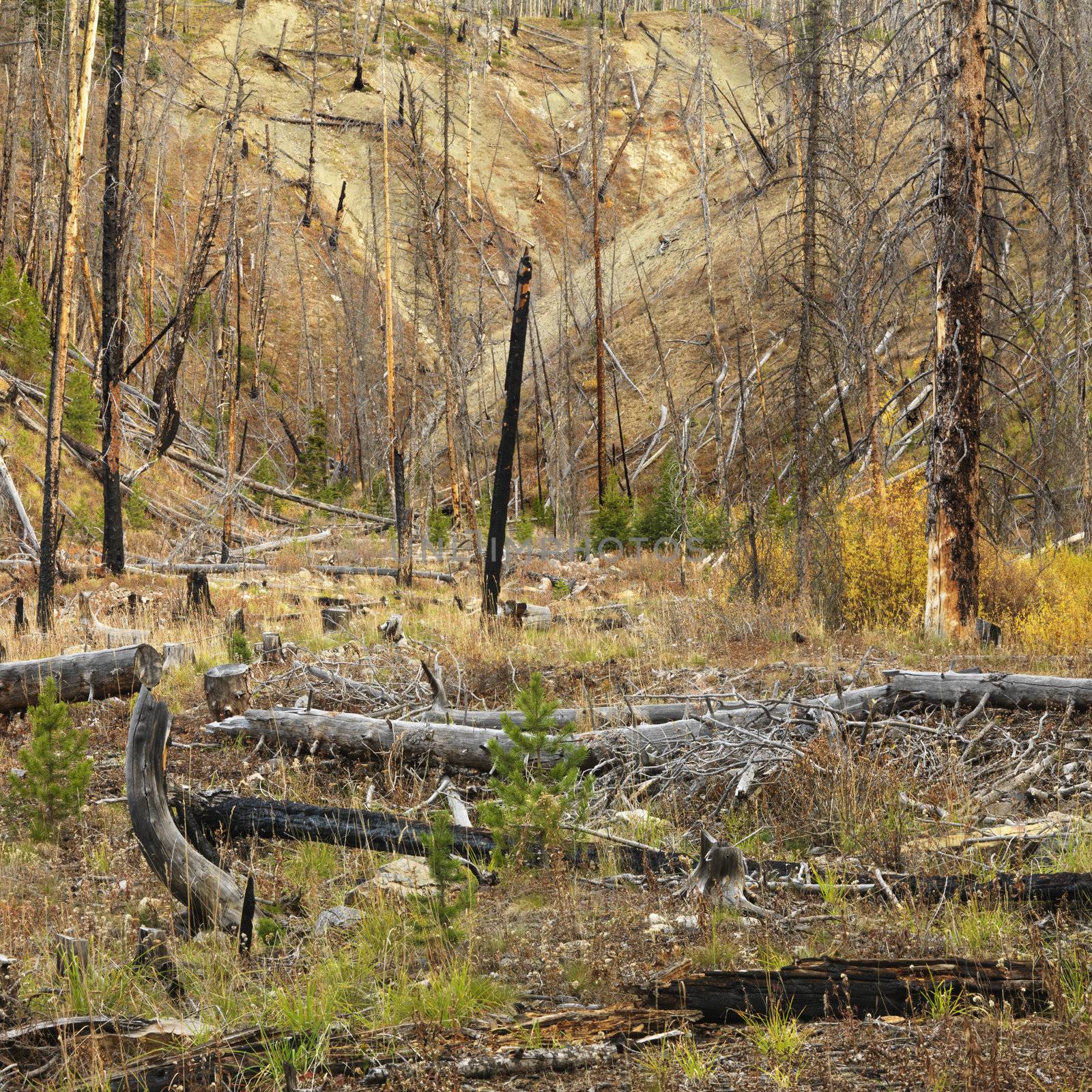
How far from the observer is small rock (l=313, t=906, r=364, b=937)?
13.5 ft

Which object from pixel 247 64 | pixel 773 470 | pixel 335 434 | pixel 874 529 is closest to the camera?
pixel 874 529

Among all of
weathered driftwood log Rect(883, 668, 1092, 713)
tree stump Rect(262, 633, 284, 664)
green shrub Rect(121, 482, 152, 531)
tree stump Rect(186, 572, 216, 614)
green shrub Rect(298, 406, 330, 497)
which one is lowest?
weathered driftwood log Rect(883, 668, 1092, 713)

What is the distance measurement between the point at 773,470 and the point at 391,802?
9.25 metres

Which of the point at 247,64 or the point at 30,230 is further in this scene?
the point at 247,64

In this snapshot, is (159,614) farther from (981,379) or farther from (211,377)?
(211,377)

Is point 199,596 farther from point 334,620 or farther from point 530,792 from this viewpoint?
point 530,792

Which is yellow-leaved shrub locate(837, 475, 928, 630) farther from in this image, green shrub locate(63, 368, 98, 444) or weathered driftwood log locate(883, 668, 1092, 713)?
green shrub locate(63, 368, 98, 444)

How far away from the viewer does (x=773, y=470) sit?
14102 millimetres

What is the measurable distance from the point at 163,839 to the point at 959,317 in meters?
8.28

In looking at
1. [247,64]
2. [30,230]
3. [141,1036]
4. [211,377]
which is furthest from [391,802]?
[247,64]

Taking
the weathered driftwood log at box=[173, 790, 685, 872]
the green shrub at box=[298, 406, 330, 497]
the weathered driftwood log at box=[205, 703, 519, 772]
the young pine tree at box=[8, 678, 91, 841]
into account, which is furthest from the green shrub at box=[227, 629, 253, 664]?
the green shrub at box=[298, 406, 330, 497]

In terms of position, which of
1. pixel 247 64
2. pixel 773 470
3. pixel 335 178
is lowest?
pixel 773 470

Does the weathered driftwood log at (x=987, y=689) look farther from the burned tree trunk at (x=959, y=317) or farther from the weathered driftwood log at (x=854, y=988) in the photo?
the weathered driftwood log at (x=854, y=988)

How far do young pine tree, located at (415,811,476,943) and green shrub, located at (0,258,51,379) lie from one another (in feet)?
74.7
